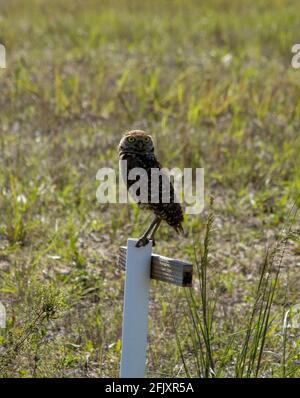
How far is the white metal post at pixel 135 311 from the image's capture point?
3.85 m

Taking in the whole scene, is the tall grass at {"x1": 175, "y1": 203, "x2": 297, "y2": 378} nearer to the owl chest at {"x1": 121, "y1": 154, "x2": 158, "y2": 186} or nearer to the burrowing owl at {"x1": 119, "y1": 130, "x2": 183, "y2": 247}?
the burrowing owl at {"x1": 119, "y1": 130, "x2": 183, "y2": 247}

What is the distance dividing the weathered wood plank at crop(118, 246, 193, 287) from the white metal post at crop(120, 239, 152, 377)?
4cm

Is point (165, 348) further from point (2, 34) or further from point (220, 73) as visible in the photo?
point (2, 34)

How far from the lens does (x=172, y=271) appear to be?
3.73 m

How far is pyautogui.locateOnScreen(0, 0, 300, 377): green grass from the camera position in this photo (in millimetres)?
4891

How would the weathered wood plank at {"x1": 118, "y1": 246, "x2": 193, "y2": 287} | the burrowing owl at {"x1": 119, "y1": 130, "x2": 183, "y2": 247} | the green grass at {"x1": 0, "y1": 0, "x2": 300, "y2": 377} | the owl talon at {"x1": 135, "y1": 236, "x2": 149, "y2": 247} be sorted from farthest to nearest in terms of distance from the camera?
the green grass at {"x1": 0, "y1": 0, "x2": 300, "y2": 377}
the burrowing owl at {"x1": 119, "y1": 130, "x2": 183, "y2": 247}
the owl talon at {"x1": 135, "y1": 236, "x2": 149, "y2": 247}
the weathered wood plank at {"x1": 118, "y1": 246, "x2": 193, "y2": 287}

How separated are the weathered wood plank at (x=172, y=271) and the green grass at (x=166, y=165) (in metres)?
0.19

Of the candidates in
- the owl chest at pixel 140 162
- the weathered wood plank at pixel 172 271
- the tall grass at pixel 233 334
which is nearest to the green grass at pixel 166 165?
the tall grass at pixel 233 334

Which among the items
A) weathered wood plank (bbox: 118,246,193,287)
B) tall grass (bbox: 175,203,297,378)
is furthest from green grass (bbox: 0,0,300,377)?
weathered wood plank (bbox: 118,246,193,287)

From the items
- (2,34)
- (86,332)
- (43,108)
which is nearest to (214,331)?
(86,332)

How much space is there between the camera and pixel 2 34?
1186 cm

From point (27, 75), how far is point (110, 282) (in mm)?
4672

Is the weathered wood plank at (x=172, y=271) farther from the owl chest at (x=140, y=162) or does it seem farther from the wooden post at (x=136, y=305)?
the owl chest at (x=140, y=162)

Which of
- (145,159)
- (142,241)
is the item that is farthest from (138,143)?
(142,241)
